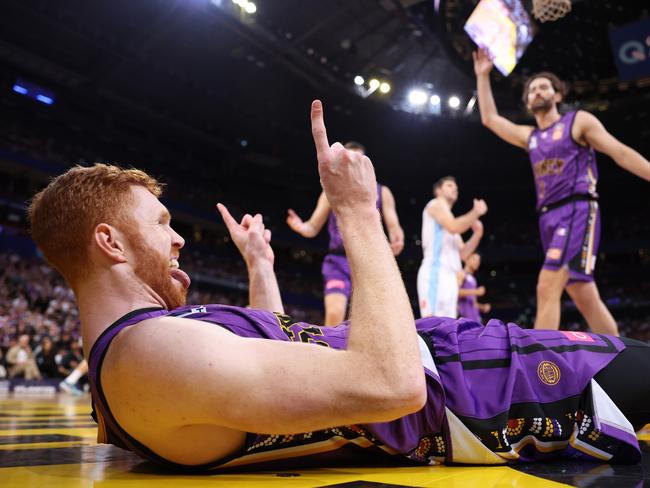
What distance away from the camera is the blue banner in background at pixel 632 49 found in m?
11.4

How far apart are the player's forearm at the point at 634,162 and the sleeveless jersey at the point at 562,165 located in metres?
0.32

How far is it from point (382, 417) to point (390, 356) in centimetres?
13

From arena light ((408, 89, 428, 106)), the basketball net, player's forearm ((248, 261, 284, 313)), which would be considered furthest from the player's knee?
arena light ((408, 89, 428, 106))

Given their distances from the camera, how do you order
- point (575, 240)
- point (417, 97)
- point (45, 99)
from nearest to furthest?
point (575, 240) → point (45, 99) → point (417, 97)

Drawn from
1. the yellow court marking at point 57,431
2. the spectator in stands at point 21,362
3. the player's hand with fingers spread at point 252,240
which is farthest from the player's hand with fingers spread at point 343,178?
the spectator in stands at point 21,362

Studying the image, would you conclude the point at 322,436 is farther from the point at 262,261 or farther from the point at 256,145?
the point at 256,145

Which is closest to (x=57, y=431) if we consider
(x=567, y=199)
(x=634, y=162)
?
(x=567, y=199)

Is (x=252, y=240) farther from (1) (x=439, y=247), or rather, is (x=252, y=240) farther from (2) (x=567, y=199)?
(1) (x=439, y=247)

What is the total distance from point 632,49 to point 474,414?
12.7 m

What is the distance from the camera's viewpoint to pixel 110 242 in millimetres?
1435

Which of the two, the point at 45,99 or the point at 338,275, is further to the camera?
the point at 45,99

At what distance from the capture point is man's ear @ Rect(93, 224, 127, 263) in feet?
4.66

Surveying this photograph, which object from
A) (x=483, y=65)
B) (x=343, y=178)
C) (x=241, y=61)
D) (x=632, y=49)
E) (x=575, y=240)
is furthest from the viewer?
(x=241, y=61)

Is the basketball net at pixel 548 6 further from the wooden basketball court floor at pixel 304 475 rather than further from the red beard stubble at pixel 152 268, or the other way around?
the red beard stubble at pixel 152 268
